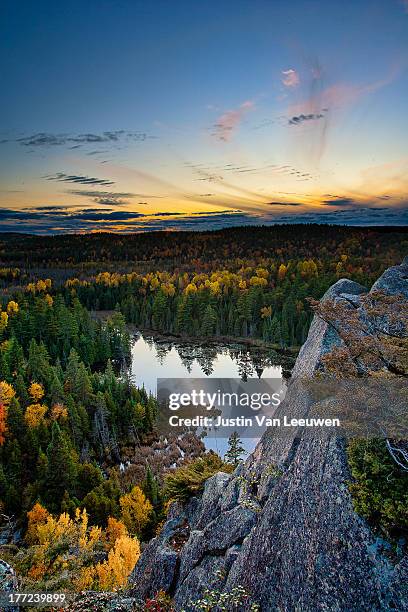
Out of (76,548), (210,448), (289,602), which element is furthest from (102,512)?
(289,602)

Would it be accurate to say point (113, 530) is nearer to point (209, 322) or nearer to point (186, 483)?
point (186, 483)

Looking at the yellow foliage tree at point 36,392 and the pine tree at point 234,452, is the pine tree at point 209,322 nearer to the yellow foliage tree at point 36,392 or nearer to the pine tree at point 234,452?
the yellow foliage tree at point 36,392

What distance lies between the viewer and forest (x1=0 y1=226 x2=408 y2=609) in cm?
2062

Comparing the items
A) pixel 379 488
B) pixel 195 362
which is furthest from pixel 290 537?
pixel 195 362

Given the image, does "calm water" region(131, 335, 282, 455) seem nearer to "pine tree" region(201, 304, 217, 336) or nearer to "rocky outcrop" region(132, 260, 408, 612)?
"pine tree" region(201, 304, 217, 336)

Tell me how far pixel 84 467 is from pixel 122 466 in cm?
678

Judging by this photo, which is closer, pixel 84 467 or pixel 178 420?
pixel 84 467

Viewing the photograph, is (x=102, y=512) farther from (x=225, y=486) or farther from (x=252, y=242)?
(x=252, y=242)

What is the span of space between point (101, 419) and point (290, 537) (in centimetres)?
3566

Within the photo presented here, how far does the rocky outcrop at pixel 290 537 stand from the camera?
730 cm

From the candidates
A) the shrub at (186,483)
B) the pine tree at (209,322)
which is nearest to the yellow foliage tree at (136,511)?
the shrub at (186,483)

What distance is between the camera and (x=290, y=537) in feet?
28.9

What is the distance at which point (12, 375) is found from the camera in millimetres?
48000

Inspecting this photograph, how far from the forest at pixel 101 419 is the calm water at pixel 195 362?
12.9 feet
